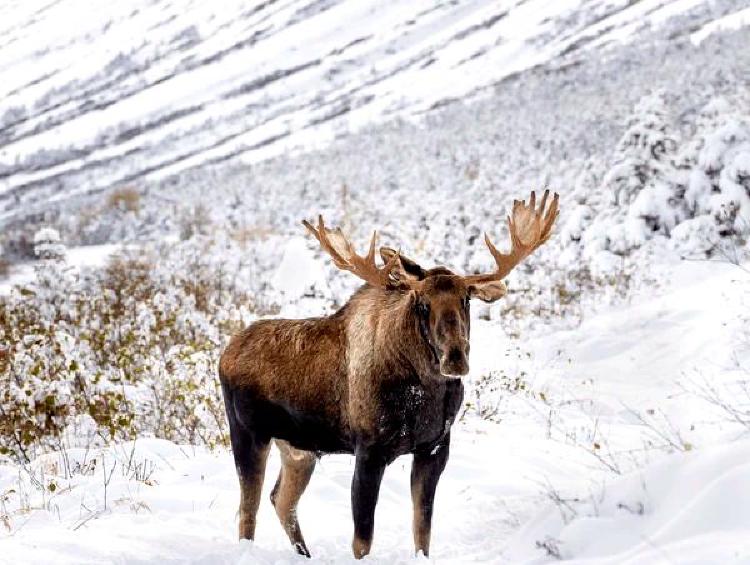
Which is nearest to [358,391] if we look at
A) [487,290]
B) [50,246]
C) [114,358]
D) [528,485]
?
[487,290]

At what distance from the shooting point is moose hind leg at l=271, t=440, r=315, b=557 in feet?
16.2

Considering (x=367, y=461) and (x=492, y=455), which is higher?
(x=367, y=461)

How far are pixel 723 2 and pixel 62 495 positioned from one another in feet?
114

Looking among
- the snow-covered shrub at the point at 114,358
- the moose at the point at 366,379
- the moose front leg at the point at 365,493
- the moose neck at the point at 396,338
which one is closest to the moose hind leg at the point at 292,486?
the moose at the point at 366,379

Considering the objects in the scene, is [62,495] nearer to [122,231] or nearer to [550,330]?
[550,330]

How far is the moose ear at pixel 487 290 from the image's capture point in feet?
13.8

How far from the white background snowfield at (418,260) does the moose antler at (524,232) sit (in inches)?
49.5

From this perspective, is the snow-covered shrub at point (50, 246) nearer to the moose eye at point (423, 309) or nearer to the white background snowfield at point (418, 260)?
the white background snowfield at point (418, 260)

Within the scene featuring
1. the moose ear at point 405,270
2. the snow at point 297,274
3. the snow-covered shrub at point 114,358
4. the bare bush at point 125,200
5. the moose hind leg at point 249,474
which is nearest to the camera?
the moose ear at point 405,270

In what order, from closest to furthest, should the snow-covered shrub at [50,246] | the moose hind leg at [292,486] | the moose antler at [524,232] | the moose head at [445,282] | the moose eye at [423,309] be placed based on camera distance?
the moose head at [445,282]
the moose eye at [423,309]
the moose antler at [524,232]
the moose hind leg at [292,486]
the snow-covered shrub at [50,246]

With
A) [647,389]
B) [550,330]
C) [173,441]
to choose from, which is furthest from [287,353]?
[550,330]

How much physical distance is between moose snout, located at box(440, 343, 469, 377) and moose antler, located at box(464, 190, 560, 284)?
66 cm

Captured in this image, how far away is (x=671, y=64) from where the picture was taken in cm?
2766

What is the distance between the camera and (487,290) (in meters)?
4.23
